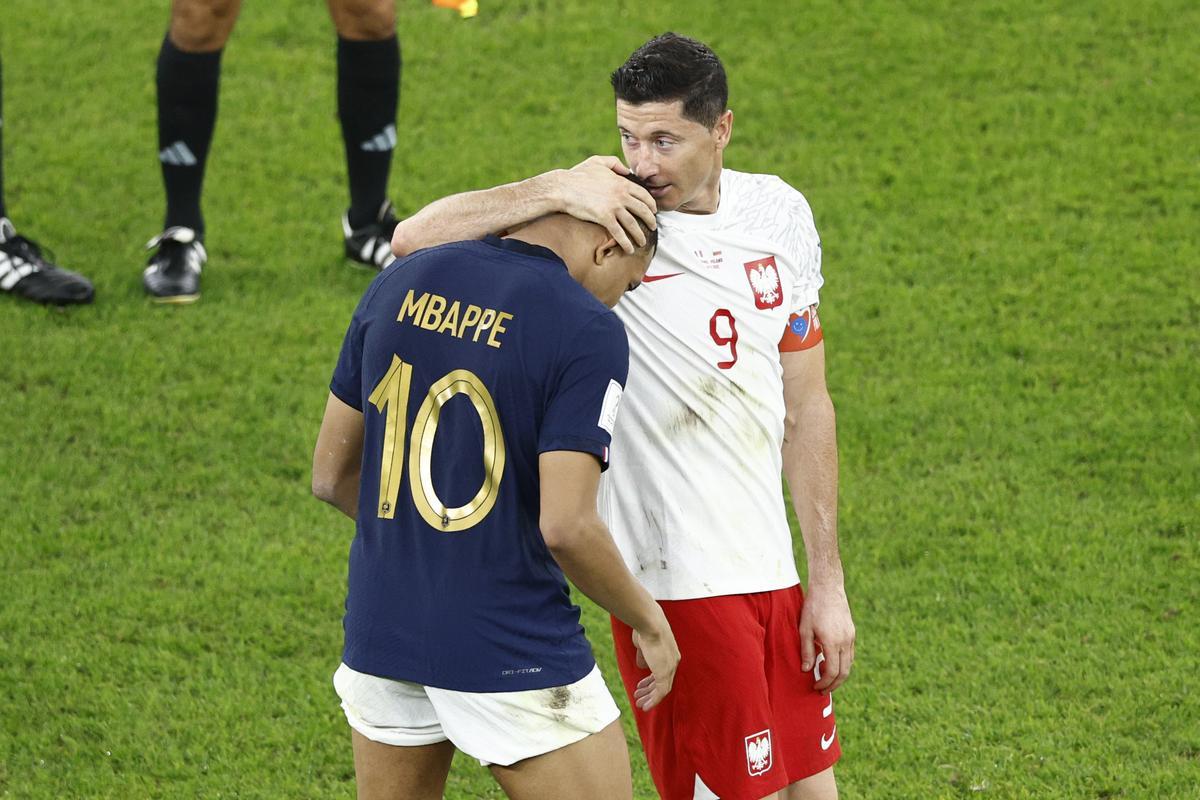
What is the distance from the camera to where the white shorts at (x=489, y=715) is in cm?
266

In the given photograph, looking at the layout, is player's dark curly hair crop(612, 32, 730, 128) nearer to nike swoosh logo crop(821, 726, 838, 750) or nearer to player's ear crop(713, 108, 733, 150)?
player's ear crop(713, 108, 733, 150)

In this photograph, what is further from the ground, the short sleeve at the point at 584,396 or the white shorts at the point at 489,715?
the short sleeve at the point at 584,396

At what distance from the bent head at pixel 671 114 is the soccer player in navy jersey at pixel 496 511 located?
0.39 metres

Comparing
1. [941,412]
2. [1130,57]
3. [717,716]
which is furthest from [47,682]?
[1130,57]

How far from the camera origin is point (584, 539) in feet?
8.40

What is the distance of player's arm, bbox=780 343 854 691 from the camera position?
323 centimetres

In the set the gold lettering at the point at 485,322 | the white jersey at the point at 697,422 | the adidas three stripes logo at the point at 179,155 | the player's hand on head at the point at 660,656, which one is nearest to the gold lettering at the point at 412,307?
the gold lettering at the point at 485,322

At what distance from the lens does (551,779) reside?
2.70 metres

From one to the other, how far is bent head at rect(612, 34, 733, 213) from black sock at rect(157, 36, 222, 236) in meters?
3.79

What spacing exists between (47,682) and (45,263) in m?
2.74

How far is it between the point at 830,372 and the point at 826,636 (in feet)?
10.3

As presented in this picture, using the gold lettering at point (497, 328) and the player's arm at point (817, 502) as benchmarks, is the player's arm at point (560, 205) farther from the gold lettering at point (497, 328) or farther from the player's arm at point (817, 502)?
the player's arm at point (817, 502)

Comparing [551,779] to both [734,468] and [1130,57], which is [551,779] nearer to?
[734,468]

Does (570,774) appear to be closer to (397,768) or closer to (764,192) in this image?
(397,768)
